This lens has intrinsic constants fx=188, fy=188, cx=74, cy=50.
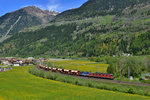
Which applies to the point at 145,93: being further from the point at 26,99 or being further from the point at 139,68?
the point at 139,68

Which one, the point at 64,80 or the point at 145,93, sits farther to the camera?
the point at 64,80

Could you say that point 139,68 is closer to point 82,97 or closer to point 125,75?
point 125,75

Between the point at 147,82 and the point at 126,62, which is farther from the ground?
the point at 126,62

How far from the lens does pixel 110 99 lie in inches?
1949

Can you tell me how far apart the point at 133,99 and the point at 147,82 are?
34.3m

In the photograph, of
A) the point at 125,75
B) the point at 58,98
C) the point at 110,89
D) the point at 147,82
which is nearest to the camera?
the point at 58,98

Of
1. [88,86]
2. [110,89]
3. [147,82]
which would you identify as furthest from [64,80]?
[147,82]

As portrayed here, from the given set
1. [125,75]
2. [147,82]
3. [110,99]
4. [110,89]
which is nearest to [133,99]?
[110,99]

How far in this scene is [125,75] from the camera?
350 ft

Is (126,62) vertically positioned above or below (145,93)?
above

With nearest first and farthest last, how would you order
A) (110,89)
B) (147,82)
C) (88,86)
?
(110,89)
(88,86)
(147,82)

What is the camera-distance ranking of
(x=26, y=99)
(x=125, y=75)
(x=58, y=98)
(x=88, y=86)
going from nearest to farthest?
1. (x=26, y=99)
2. (x=58, y=98)
3. (x=88, y=86)
4. (x=125, y=75)

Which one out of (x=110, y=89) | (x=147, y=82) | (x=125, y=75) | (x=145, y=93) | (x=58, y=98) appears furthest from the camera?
(x=125, y=75)

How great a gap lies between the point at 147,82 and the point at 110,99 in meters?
38.9
